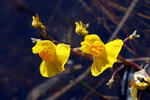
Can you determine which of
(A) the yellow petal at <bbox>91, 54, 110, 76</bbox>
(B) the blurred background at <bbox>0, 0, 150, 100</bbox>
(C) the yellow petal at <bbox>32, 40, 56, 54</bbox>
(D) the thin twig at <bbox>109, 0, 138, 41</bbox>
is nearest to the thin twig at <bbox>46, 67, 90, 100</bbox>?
(B) the blurred background at <bbox>0, 0, 150, 100</bbox>

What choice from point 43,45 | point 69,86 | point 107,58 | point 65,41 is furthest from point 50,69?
point 65,41

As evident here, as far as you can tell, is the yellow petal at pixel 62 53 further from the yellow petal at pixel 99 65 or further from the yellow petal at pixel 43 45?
the yellow petal at pixel 99 65

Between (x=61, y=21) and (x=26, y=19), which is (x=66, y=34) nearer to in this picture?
(x=61, y=21)

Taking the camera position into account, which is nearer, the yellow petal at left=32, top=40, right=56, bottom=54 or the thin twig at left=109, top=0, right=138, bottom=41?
the yellow petal at left=32, top=40, right=56, bottom=54

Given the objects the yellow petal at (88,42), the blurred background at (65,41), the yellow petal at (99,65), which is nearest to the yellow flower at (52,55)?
the yellow petal at (88,42)

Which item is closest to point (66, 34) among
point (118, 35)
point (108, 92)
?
point (118, 35)

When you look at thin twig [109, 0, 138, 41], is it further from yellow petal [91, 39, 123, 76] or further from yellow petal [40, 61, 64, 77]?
yellow petal [40, 61, 64, 77]
